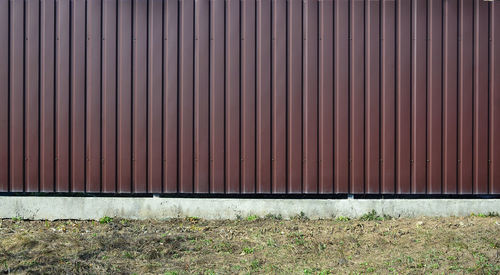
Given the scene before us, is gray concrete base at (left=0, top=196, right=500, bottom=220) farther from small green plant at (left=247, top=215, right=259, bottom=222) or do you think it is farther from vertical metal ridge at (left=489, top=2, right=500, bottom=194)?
vertical metal ridge at (left=489, top=2, right=500, bottom=194)

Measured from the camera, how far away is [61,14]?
759cm

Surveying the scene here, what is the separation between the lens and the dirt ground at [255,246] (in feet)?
17.5

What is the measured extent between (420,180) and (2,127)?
6578mm

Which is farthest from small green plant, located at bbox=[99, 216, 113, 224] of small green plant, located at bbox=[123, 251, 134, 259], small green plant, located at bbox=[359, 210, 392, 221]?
small green plant, located at bbox=[359, 210, 392, 221]

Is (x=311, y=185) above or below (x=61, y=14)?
below

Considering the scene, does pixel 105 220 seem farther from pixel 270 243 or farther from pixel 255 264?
pixel 255 264

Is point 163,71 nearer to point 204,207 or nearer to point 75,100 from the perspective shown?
point 75,100

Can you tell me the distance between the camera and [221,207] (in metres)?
7.38

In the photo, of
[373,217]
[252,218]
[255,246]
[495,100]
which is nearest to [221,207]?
[252,218]

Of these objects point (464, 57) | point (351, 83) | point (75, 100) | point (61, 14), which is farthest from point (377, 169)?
point (61, 14)

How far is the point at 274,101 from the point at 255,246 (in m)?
2.40

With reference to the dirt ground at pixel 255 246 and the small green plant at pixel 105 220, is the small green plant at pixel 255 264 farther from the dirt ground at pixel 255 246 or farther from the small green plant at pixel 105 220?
the small green plant at pixel 105 220

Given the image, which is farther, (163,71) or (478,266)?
(163,71)

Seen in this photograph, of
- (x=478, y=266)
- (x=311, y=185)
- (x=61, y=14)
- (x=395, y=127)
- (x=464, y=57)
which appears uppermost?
(x=61, y=14)
